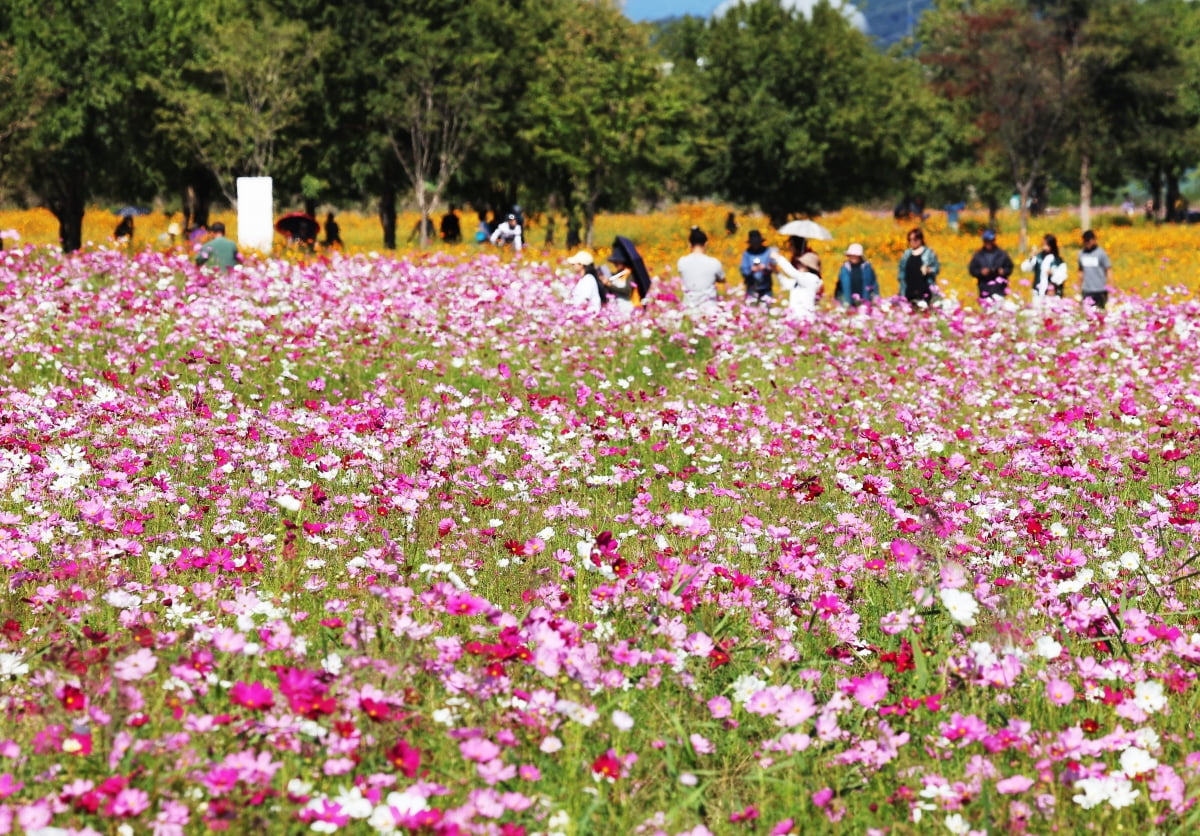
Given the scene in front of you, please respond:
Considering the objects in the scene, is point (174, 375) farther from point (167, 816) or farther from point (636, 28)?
point (636, 28)

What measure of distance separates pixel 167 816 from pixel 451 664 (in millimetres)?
1055

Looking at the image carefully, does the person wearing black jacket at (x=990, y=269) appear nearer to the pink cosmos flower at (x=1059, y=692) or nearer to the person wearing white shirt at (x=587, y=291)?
the person wearing white shirt at (x=587, y=291)

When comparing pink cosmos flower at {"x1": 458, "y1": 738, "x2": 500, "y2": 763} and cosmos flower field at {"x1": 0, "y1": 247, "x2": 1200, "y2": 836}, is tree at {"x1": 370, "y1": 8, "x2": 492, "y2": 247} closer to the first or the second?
cosmos flower field at {"x1": 0, "y1": 247, "x2": 1200, "y2": 836}

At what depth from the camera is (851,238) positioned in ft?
142

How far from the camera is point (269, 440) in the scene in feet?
26.4

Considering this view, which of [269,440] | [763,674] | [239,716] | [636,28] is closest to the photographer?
[239,716]

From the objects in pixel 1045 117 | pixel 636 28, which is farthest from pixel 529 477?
pixel 1045 117

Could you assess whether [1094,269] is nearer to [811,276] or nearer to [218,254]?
[811,276]

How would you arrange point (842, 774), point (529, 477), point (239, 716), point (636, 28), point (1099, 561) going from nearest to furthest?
point (239, 716)
point (842, 774)
point (1099, 561)
point (529, 477)
point (636, 28)

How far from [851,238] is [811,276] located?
28165 mm

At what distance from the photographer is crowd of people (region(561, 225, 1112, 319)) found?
603 inches

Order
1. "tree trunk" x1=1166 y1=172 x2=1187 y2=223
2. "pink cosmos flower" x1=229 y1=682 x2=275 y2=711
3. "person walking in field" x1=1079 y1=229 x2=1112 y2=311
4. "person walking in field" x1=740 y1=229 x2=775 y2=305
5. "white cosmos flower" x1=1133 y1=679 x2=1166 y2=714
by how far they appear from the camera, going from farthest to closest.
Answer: "tree trunk" x1=1166 y1=172 x2=1187 y2=223 → "person walking in field" x1=1079 y1=229 x2=1112 y2=311 → "person walking in field" x1=740 y1=229 x2=775 y2=305 → "white cosmos flower" x1=1133 y1=679 x2=1166 y2=714 → "pink cosmos flower" x1=229 y1=682 x2=275 y2=711

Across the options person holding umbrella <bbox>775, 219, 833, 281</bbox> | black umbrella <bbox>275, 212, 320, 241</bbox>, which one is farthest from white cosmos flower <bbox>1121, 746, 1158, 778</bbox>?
black umbrella <bbox>275, 212, 320, 241</bbox>

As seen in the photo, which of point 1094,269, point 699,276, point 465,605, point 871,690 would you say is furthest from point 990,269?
point 465,605
